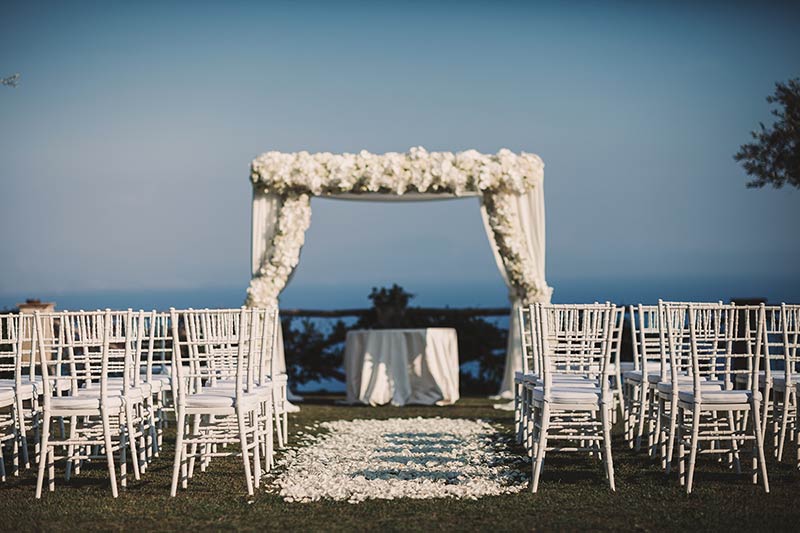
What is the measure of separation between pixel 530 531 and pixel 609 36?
11.1 meters

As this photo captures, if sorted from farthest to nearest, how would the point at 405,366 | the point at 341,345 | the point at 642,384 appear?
the point at 341,345
the point at 405,366
the point at 642,384

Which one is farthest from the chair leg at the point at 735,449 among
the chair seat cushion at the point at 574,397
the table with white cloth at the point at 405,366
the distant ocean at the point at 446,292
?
the distant ocean at the point at 446,292

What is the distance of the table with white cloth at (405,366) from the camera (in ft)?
35.4

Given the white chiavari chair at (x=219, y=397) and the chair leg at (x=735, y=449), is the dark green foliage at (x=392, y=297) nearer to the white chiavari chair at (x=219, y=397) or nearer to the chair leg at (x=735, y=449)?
the white chiavari chair at (x=219, y=397)

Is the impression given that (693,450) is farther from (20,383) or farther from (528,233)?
(528,233)

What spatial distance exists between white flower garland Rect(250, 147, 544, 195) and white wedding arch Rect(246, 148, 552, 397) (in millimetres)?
11

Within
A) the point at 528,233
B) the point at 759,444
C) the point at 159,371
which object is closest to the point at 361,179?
the point at 528,233

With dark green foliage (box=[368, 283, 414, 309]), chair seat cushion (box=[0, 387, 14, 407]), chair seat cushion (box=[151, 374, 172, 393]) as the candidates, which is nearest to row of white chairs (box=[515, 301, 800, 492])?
chair seat cushion (box=[151, 374, 172, 393])

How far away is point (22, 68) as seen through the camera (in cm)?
1420

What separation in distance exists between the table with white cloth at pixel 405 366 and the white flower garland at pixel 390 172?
1.83 m

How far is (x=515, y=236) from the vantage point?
1041 centimetres

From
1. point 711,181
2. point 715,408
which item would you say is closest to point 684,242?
point 711,181

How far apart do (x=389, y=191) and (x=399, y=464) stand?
4.62 m

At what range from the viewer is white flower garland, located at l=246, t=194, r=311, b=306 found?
10156mm
